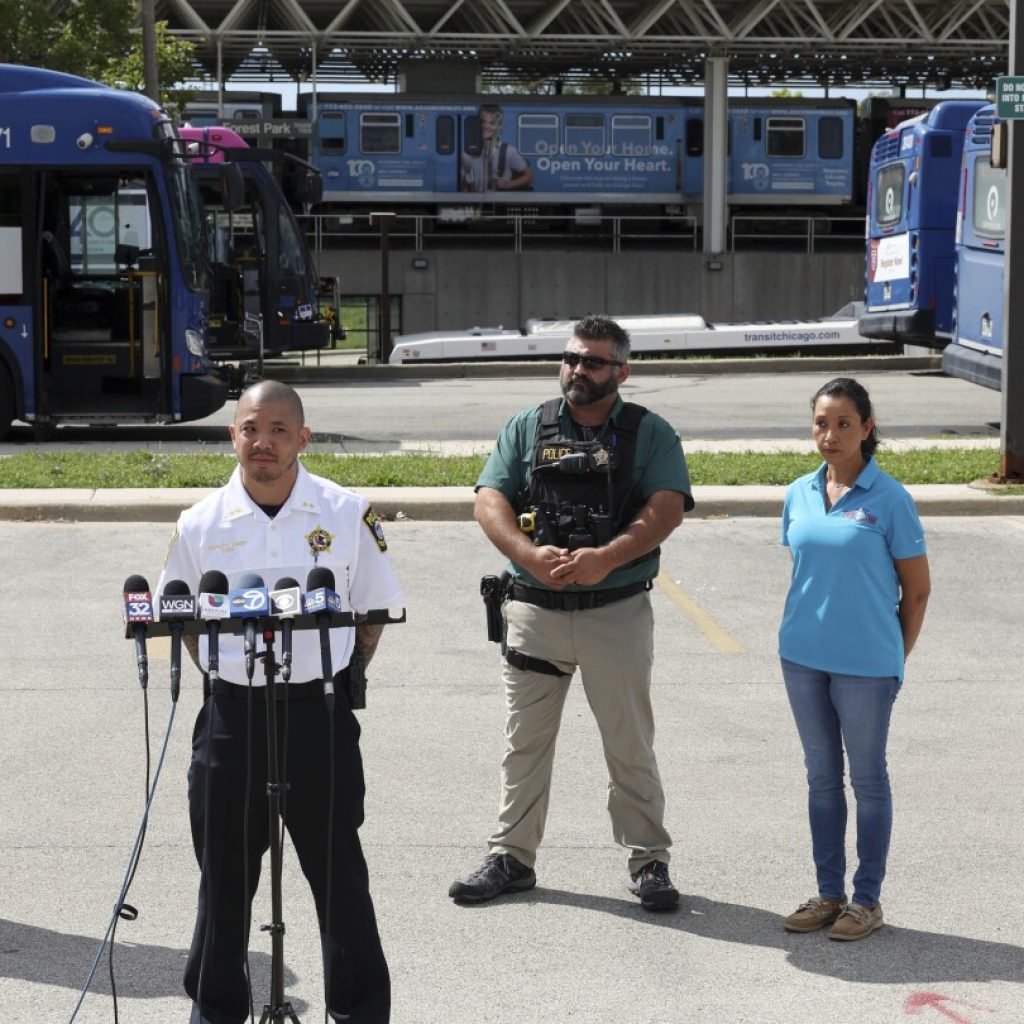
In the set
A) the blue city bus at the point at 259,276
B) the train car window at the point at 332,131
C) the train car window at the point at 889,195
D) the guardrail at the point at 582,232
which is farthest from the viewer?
the guardrail at the point at 582,232

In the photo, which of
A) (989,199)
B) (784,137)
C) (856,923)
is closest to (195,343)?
(989,199)

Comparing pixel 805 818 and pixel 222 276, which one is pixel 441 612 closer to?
pixel 805 818

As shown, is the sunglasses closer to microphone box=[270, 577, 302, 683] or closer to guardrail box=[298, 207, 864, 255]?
microphone box=[270, 577, 302, 683]

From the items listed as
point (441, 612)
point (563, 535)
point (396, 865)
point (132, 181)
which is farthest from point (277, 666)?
point (132, 181)

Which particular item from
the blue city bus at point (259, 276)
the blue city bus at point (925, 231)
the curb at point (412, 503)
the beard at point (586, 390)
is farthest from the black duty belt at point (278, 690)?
the blue city bus at point (259, 276)

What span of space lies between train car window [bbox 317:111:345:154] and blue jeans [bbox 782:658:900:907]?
1480 inches

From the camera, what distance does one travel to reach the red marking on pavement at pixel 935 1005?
443 cm

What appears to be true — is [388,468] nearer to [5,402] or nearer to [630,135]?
[5,402]

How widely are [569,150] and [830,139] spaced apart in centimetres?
652

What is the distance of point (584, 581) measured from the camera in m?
5.04

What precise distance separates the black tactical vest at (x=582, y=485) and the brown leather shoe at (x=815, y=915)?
1249 millimetres

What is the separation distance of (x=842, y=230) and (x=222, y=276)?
24.5m

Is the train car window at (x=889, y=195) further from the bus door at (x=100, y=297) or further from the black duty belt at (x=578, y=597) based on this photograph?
the black duty belt at (x=578, y=597)

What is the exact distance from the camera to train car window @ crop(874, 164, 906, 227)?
22750 millimetres
